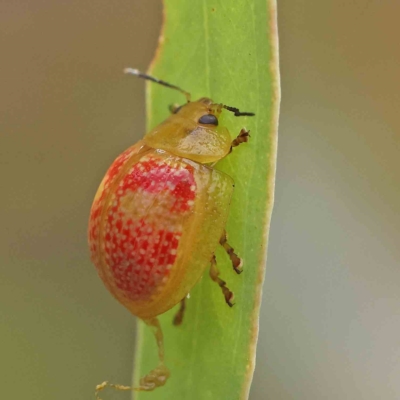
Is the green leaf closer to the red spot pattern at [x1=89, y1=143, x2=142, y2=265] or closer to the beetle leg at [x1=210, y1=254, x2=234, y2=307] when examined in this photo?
the beetle leg at [x1=210, y1=254, x2=234, y2=307]

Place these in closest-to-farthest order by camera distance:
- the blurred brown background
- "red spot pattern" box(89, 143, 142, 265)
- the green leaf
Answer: the green leaf < "red spot pattern" box(89, 143, 142, 265) < the blurred brown background

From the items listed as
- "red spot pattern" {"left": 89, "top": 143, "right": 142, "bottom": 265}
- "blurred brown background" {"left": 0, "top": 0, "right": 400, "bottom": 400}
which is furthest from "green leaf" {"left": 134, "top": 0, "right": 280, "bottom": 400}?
"blurred brown background" {"left": 0, "top": 0, "right": 400, "bottom": 400}

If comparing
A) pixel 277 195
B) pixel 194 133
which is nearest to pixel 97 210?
pixel 194 133

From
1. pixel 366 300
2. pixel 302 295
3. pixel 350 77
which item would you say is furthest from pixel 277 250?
pixel 350 77

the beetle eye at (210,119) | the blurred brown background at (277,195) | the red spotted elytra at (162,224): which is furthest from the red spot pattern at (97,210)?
the blurred brown background at (277,195)

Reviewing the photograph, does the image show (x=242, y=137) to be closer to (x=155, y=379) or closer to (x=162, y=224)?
(x=162, y=224)

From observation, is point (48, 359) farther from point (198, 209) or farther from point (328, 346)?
point (198, 209)

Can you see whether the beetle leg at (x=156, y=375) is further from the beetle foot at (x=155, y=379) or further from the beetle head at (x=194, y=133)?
the beetle head at (x=194, y=133)
